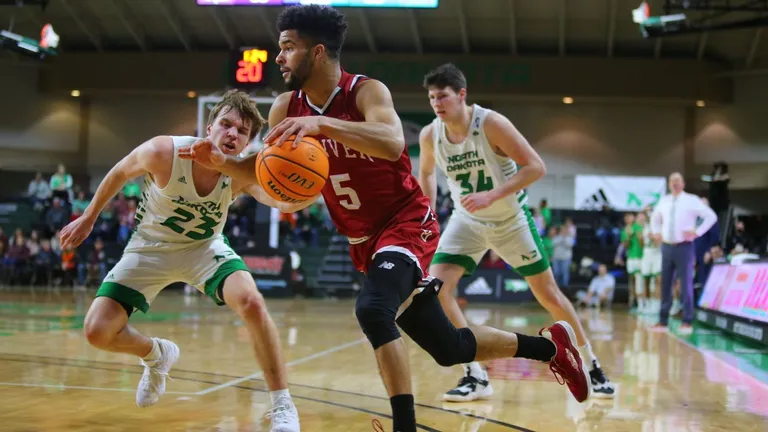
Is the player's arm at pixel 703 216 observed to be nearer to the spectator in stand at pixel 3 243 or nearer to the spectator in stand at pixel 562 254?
the spectator in stand at pixel 562 254

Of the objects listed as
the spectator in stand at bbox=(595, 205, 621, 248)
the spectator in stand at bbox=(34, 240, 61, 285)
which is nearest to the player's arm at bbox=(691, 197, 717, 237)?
the spectator in stand at bbox=(595, 205, 621, 248)

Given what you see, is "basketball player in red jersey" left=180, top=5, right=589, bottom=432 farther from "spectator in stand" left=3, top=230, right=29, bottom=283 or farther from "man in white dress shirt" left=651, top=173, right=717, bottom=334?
"spectator in stand" left=3, top=230, right=29, bottom=283

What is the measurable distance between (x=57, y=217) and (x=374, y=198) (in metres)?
18.6

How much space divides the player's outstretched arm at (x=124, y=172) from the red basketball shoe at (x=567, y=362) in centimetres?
232

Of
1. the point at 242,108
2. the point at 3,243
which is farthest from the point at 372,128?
the point at 3,243

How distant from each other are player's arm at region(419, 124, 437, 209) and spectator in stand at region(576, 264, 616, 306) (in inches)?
463

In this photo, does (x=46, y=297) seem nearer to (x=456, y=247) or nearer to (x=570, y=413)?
(x=456, y=247)

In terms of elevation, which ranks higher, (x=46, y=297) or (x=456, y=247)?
(x=456, y=247)

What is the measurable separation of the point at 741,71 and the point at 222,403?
79.0 feet

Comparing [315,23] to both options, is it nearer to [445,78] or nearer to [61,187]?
[445,78]

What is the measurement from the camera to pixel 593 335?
32.4ft

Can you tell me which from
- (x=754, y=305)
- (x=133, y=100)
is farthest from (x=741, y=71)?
(x=133, y=100)

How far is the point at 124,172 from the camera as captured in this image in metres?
4.32

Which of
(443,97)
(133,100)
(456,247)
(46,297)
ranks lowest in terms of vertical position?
(46,297)
